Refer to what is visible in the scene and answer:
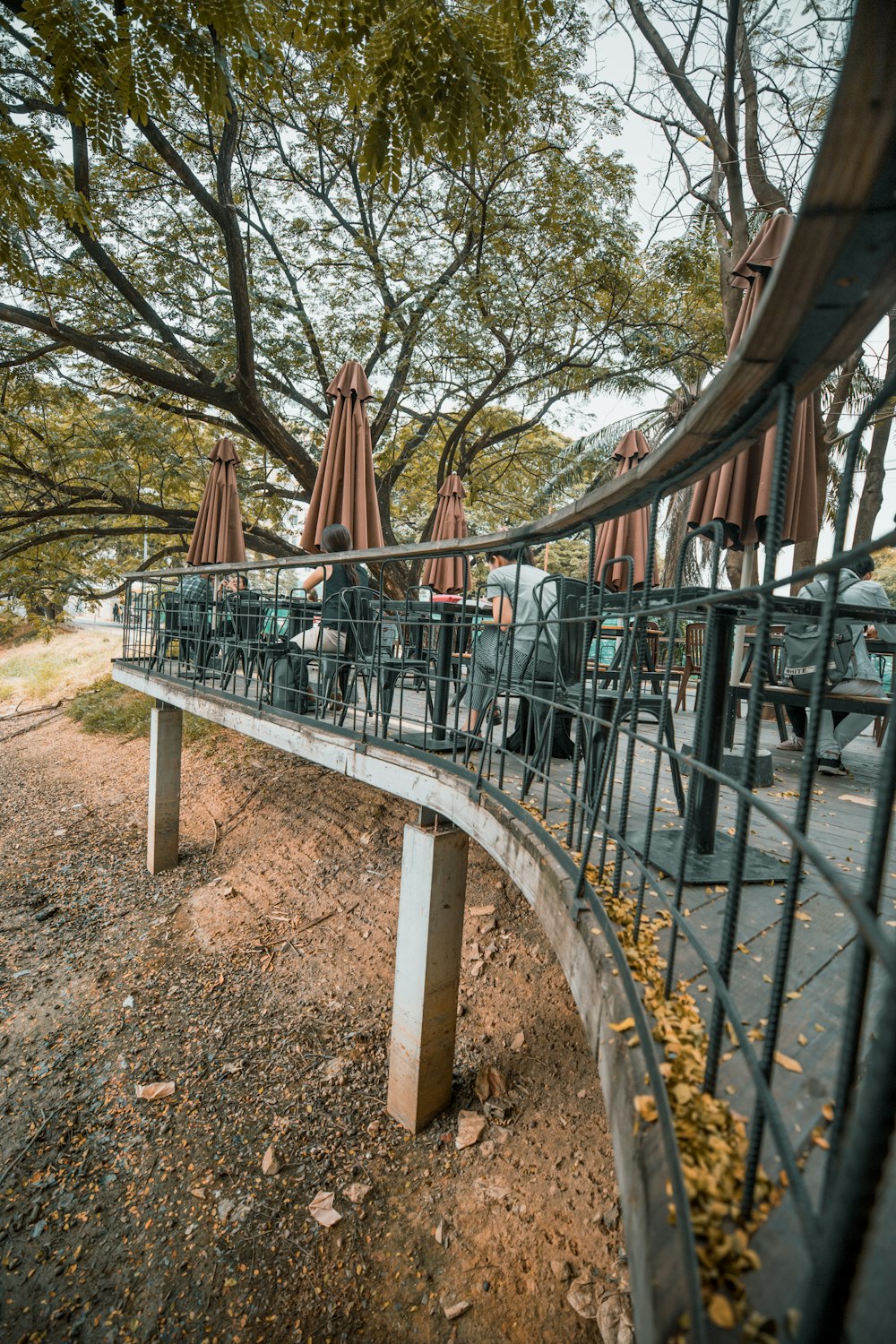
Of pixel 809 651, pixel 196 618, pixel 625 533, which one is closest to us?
pixel 809 651

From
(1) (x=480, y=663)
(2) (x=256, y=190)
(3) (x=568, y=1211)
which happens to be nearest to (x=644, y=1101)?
(1) (x=480, y=663)

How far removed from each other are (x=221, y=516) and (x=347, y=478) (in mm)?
2581

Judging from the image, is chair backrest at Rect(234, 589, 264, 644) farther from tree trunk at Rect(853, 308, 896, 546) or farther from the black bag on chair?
tree trunk at Rect(853, 308, 896, 546)

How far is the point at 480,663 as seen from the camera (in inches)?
164

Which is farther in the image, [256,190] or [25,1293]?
[256,190]

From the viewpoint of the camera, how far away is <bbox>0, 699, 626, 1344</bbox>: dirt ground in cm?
332

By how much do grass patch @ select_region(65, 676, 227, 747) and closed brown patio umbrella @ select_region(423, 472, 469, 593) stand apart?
6.33 meters

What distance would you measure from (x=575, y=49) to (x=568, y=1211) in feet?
41.5

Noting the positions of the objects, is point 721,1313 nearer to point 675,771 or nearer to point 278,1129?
point 675,771

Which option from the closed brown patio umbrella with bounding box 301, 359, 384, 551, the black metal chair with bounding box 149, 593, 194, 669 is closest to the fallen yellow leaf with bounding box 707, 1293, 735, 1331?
the closed brown patio umbrella with bounding box 301, 359, 384, 551

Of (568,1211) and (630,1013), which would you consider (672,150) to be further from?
(568,1211)

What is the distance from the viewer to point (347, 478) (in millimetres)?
5598

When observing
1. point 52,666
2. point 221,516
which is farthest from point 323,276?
point 52,666

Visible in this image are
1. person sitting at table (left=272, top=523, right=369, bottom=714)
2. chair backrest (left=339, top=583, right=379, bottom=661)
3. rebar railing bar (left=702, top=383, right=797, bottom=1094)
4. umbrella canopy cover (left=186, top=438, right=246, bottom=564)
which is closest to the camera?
rebar railing bar (left=702, top=383, right=797, bottom=1094)
